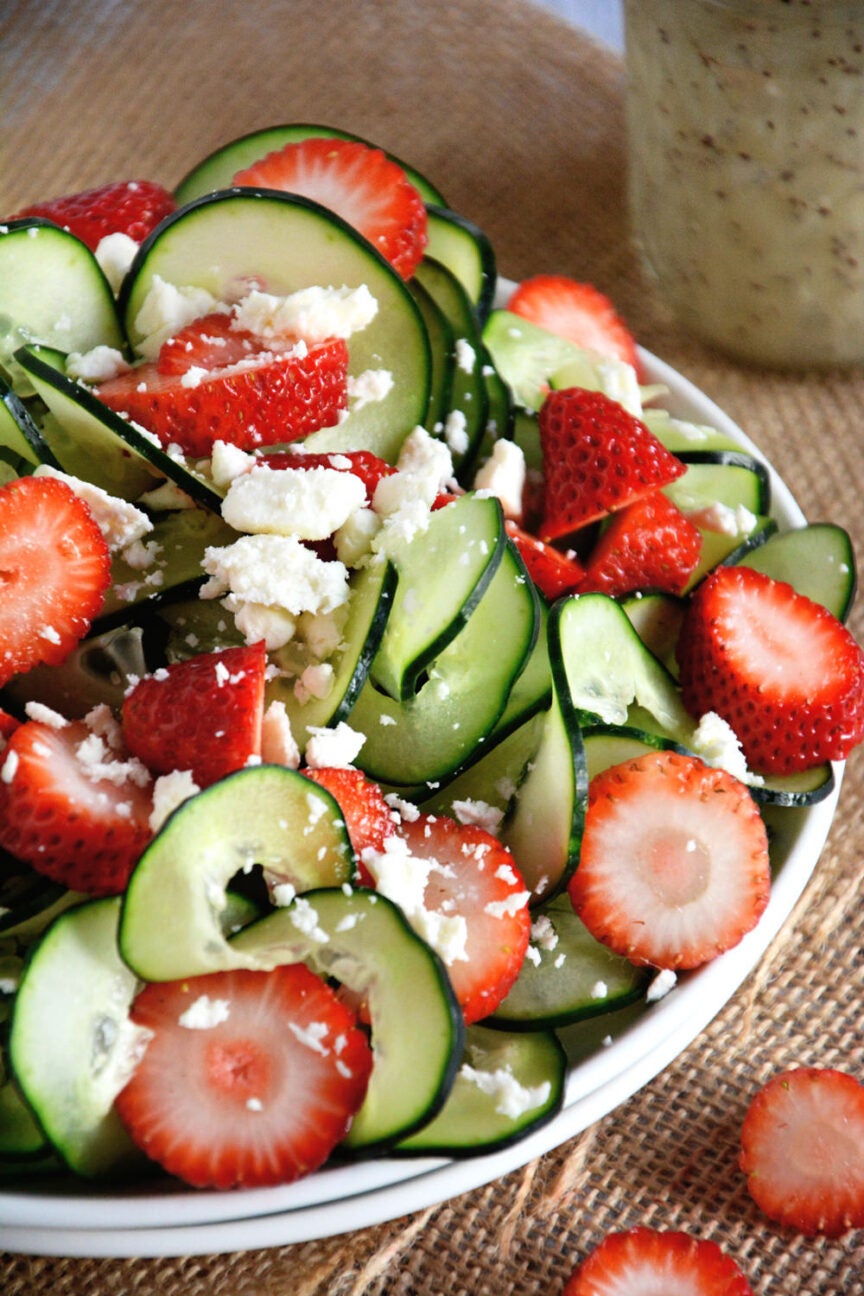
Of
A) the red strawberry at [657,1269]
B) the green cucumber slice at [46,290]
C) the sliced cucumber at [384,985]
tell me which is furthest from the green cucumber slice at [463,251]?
the red strawberry at [657,1269]

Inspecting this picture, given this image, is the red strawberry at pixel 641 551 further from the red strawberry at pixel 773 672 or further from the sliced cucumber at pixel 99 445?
the sliced cucumber at pixel 99 445

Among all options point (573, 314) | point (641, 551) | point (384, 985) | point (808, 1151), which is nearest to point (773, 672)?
point (641, 551)

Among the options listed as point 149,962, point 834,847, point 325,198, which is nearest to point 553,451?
point 325,198

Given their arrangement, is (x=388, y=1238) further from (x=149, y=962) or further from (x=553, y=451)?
(x=553, y=451)


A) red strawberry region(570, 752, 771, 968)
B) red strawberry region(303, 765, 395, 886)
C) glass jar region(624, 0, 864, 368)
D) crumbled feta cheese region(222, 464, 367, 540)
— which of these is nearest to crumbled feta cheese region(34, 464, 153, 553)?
crumbled feta cheese region(222, 464, 367, 540)

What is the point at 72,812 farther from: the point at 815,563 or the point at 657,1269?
the point at 815,563
